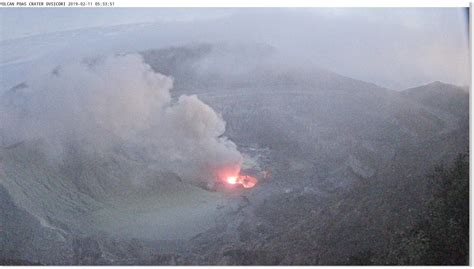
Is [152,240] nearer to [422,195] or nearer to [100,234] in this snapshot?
[100,234]

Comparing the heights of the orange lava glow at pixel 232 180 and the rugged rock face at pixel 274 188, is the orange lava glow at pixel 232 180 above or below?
below

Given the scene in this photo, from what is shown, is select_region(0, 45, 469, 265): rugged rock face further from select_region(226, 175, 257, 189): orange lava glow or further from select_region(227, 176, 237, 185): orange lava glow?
select_region(227, 176, 237, 185): orange lava glow

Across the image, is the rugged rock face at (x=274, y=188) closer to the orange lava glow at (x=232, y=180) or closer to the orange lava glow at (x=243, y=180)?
the orange lava glow at (x=243, y=180)

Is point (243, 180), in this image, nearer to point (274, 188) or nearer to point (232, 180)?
point (232, 180)

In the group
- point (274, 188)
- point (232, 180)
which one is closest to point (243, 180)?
point (232, 180)

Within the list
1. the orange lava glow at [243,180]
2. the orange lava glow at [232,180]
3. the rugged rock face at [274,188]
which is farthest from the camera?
the orange lava glow at [232,180]

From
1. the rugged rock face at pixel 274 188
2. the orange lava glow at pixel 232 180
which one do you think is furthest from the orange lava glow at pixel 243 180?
the rugged rock face at pixel 274 188

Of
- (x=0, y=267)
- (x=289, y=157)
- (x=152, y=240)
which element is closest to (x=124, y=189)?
(x=152, y=240)

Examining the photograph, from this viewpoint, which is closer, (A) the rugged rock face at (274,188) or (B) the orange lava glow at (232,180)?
(A) the rugged rock face at (274,188)

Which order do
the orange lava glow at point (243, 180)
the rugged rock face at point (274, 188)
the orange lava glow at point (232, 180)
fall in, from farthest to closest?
the orange lava glow at point (232, 180) → the orange lava glow at point (243, 180) → the rugged rock face at point (274, 188)
